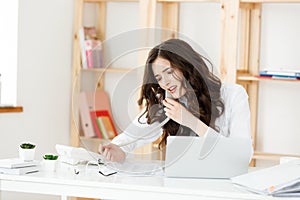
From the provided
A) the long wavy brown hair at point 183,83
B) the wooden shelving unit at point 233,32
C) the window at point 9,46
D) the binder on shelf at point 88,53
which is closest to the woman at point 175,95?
the long wavy brown hair at point 183,83

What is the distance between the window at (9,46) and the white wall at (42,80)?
0.04 meters

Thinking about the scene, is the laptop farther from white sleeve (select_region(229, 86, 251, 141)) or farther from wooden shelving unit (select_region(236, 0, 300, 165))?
wooden shelving unit (select_region(236, 0, 300, 165))

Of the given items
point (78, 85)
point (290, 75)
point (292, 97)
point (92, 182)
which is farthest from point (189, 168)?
→ point (292, 97)

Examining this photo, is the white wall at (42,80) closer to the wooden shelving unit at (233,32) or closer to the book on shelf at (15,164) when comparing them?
the wooden shelving unit at (233,32)

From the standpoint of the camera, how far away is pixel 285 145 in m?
4.26

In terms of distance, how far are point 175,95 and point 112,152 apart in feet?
1.17

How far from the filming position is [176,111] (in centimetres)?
251

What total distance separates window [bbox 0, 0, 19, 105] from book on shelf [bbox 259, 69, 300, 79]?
4.92 feet

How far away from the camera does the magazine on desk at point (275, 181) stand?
6.97 ft

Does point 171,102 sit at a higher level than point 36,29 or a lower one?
lower

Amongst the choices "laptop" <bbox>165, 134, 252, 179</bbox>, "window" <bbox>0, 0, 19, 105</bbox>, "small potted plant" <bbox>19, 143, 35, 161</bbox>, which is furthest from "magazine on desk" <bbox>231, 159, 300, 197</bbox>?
"window" <bbox>0, 0, 19, 105</bbox>

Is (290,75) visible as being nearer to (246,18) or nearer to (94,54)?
(246,18)

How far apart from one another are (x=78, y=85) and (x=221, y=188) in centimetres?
73

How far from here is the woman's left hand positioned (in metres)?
2.50
